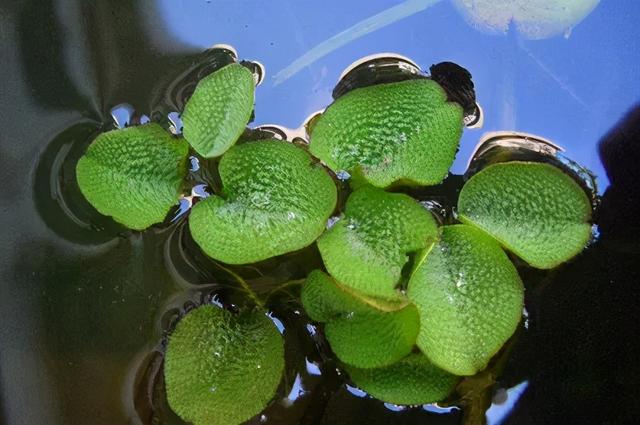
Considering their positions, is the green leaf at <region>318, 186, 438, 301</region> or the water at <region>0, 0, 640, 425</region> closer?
the green leaf at <region>318, 186, 438, 301</region>

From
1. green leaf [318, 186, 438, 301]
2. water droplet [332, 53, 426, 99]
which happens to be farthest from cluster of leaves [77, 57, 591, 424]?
water droplet [332, 53, 426, 99]

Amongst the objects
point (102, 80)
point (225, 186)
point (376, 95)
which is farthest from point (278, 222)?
point (102, 80)

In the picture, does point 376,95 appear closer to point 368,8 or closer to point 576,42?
point 368,8

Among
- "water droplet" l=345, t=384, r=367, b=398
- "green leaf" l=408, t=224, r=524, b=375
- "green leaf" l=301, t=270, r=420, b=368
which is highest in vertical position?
"green leaf" l=408, t=224, r=524, b=375

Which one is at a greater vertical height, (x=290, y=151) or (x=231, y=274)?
(x=290, y=151)

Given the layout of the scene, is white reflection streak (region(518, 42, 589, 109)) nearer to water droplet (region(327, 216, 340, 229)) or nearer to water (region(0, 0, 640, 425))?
water (region(0, 0, 640, 425))

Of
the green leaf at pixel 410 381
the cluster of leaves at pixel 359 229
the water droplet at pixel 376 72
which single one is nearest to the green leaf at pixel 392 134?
the cluster of leaves at pixel 359 229

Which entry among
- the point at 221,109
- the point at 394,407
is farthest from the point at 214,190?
the point at 394,407

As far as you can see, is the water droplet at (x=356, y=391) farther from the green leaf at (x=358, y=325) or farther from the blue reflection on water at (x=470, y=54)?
the blue reflection on water at (x=470, y=54)
